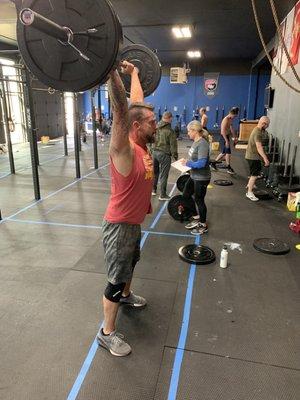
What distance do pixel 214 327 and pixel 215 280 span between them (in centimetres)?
63

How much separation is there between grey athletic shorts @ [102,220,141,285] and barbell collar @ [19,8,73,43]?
100cm

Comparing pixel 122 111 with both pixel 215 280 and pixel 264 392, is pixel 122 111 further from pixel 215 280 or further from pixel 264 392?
pixel 215 280

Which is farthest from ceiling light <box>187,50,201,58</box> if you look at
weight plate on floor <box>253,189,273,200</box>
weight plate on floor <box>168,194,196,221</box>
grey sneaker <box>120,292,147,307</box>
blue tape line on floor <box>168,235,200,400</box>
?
grey sneaker <box>120,292,147,307</box>

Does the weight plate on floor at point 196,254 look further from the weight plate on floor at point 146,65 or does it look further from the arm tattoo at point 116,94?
the arm tattoo at point 116,94

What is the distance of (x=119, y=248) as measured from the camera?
6.18ft

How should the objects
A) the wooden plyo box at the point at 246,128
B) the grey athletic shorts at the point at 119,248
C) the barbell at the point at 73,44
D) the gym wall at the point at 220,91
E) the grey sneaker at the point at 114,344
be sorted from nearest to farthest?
the barbell at the point at 73,44, the grey athletic shorts at the point at 119,248, the grey sneaker at the point at 114,344, the wooden plyo box at the point at 246,128, the gym wall at the point at 220,91

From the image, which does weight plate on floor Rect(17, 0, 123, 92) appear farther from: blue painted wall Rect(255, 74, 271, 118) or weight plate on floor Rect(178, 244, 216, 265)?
blue painted wall Rect(255, 74, 271, 118)

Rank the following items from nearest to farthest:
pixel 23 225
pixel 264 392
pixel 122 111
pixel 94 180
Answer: pixel 122 111, pixel 264 392, pixel 23 225, pixel 94 180

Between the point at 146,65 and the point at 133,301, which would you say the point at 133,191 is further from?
the point at 146,65

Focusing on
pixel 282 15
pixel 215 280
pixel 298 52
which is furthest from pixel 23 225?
pixel 282 15

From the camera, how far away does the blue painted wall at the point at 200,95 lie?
47.4 ft

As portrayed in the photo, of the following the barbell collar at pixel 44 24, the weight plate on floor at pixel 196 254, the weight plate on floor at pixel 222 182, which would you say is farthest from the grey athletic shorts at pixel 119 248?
the weight plate on floor at pixel 222 182

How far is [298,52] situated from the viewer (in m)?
5.56

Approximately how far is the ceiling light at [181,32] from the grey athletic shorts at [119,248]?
Answer: 25.4ft
